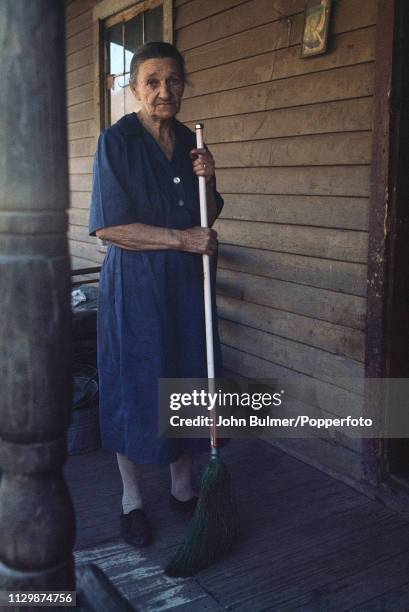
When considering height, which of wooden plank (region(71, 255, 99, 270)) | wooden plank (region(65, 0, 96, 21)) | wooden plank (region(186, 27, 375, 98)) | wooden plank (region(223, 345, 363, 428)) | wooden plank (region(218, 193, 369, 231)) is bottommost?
wooden plank (region(223, 345, 363, 428))

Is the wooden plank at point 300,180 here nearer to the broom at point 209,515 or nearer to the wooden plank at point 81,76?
the broom at point 209,515

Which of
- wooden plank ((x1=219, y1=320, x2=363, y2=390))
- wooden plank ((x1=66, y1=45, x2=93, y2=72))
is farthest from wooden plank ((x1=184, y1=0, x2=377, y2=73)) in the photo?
wooden plank ((x1=66, y1=45, x2=93, y2=72))

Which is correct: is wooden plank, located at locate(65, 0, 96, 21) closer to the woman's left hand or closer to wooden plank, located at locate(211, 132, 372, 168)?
wooden plank, located at locate(211, 132, 372, 168)

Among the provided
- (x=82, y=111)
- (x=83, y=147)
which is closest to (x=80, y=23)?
(x=82, y=111)

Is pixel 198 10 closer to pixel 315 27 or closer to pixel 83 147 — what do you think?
pixel 315 27

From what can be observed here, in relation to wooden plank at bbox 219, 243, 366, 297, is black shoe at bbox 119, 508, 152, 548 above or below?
below

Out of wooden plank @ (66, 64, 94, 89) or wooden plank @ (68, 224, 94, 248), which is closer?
wooden plank @ (66, 64, 94, 89)

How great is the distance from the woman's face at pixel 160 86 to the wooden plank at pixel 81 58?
352 cm

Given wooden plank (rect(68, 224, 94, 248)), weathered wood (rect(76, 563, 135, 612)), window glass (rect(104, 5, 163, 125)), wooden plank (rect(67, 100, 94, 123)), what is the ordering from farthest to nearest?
wooden plank (rect(68, 224, 94, 248)) < wooden plank (rect(67, 100, 94, 123)) < window glass (rect(104, 5, 163, 125)) < weathered wood (rect(76, 563, 135, 612))

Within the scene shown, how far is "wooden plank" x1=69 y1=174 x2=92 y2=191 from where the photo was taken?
610 cm

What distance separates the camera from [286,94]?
354cm

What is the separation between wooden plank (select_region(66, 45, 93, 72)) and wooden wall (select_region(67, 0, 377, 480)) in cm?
172

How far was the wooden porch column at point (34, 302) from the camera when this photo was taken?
3.98 feet

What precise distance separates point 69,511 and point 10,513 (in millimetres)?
121
